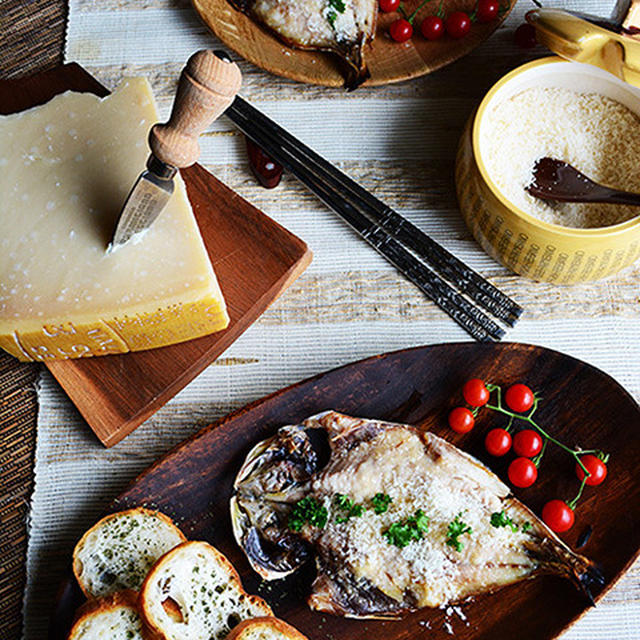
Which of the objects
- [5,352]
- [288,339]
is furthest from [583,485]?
[5,352]

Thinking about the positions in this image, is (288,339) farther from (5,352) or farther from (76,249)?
(5,352)

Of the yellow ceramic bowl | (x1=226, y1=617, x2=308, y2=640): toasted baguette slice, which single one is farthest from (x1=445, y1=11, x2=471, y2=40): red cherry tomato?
(x1=226, y1=617, x2=308, y2=640): toasted baguette slice

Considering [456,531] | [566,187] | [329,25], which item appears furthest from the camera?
[329,25]

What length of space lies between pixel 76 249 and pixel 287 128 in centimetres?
63

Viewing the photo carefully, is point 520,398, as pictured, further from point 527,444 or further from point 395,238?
point 395,238

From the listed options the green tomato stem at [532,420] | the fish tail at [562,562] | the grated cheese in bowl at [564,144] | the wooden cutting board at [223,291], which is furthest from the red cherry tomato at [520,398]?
the wooden cutting board at [223,291]

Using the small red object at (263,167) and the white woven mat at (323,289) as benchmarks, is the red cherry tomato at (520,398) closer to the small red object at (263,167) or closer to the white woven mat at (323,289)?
the white woven mat at (323,289)

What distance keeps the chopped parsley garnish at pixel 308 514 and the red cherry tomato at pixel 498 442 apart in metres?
0.37

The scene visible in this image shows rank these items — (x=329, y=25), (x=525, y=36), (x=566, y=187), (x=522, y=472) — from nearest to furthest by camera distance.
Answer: (x=522, y=472) < (x=566, y=187) < (x=329, y=25) < (x=525, y=36)

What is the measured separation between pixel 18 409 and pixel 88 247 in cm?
43

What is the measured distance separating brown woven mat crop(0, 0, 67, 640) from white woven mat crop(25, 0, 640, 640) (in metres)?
0.03

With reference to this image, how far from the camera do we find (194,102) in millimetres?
1356

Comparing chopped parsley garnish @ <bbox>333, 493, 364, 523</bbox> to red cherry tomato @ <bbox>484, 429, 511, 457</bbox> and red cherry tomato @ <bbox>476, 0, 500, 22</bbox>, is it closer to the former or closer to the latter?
red cherry tomato @ <bbox>484, 429, 511, 457</bbox>

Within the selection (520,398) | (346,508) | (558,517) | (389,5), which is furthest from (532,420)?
(389,5)
